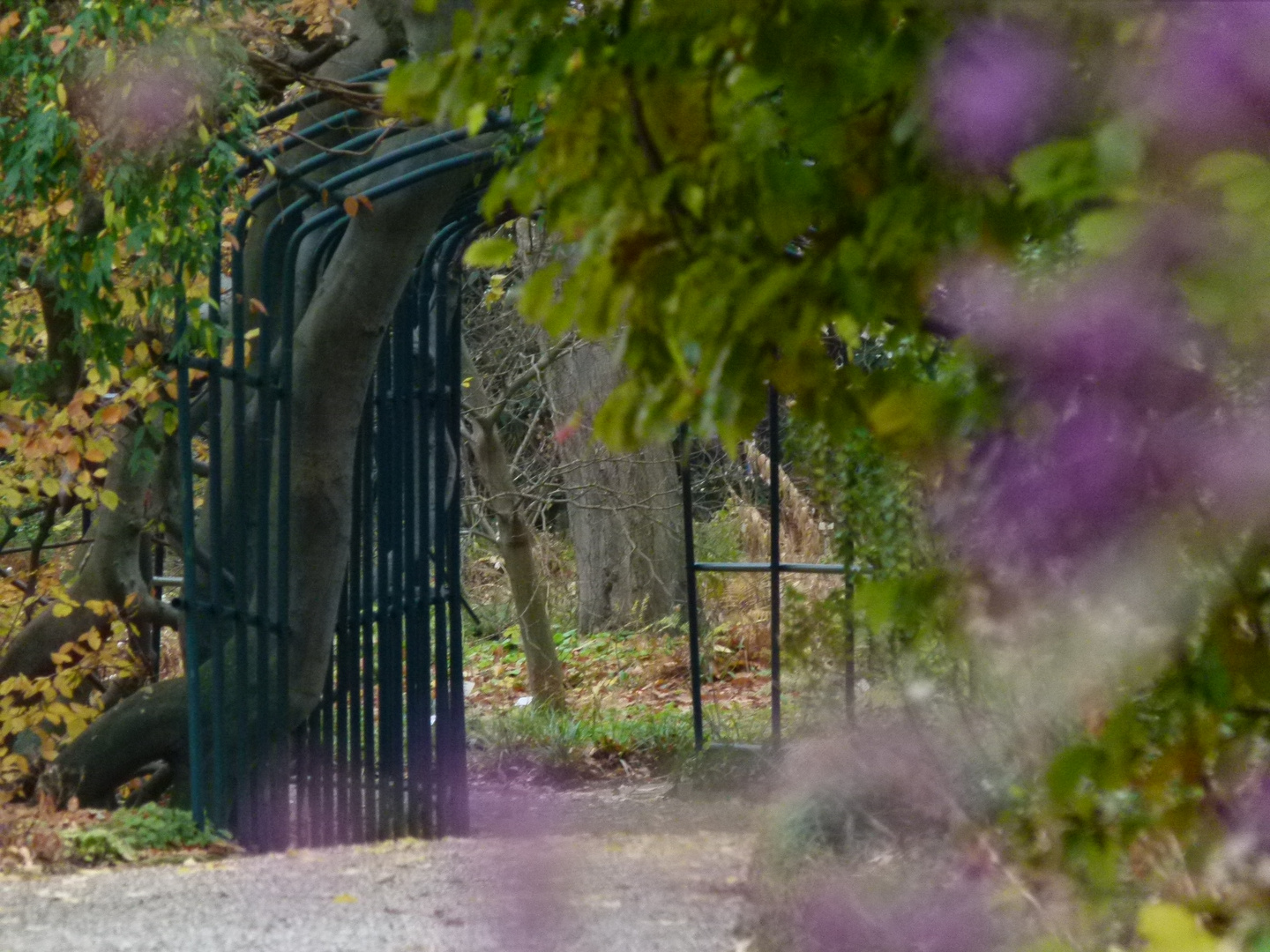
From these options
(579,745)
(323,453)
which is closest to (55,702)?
(323,453)

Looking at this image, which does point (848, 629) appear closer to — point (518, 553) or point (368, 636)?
point (368, 636)

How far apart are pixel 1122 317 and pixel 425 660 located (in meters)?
5.88

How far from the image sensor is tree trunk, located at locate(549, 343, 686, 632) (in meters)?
13.9

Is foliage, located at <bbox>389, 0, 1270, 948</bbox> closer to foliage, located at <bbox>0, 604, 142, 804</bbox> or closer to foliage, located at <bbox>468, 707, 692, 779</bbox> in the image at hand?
foliage, located at <bbox>0, 604, 142, 804</bbox>

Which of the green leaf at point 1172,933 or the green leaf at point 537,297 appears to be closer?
the green leaf at point 1172,933

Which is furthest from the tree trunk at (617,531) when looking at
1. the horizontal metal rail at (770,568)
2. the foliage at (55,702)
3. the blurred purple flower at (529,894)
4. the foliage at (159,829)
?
the foliage at (159,829)

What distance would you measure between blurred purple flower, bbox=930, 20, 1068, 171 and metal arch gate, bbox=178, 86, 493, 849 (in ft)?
→ 13.4

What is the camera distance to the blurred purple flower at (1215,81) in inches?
53.1

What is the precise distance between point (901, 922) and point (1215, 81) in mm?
2297

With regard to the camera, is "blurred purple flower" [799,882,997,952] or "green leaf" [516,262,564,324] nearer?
"green leaf" [516,262,564,324]

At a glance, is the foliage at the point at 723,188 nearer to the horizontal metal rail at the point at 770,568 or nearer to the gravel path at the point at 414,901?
the gravel path at the point at 414,901

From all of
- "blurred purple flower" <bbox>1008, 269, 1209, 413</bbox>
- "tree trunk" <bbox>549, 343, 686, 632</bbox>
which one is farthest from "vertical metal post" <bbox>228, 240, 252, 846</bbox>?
"tree trunk" <bbox>549, 343, 686, 632</bbox>

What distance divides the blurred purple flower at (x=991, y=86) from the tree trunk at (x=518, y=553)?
9.28 m

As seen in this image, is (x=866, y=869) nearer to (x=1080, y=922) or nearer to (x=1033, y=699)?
(x=1033, y=699)
